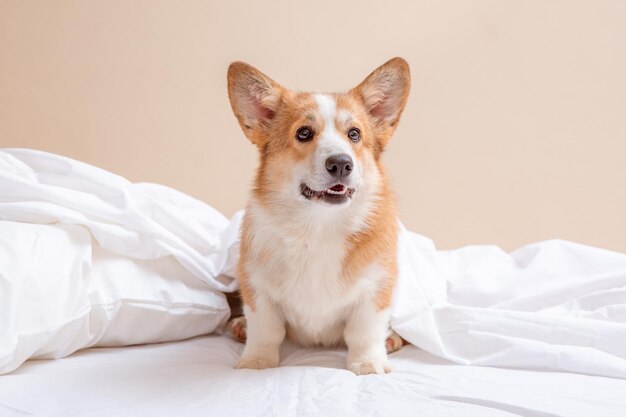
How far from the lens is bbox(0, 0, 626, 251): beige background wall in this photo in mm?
2998

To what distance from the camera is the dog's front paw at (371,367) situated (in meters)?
1.57

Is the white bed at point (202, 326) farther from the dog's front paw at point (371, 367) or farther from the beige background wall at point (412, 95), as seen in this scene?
the beige background wall at point (412, 95)

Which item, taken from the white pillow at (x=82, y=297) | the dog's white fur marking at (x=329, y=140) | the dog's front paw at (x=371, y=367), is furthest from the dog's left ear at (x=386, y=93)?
the white pillow at (x=82, y=297)

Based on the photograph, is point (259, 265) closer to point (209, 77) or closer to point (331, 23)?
point (209, 77)

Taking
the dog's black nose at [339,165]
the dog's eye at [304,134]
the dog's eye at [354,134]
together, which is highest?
the dog's eye at [354,134]

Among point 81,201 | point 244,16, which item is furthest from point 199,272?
point 244,16

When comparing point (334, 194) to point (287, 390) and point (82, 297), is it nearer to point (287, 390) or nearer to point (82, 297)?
point (287, 390)

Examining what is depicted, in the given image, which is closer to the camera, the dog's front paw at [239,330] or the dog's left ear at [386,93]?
the dog's left ear at [386,93]

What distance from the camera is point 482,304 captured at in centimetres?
217

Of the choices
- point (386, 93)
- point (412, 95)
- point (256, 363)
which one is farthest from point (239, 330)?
point (412, 95)

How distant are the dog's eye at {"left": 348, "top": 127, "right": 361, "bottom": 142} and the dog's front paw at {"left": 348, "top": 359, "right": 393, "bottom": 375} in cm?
65

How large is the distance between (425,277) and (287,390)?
0.92 m

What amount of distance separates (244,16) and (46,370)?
7.33 ft

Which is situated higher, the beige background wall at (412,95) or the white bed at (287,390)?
the beige background wall at (412,95)
